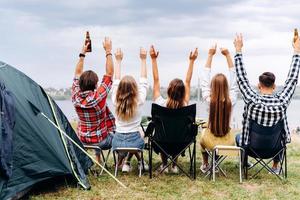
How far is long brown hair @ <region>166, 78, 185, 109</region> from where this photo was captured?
6.12m

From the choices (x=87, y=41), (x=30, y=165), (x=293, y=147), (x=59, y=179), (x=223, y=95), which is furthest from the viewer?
(x=293, y=147)

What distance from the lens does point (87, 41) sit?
652 centimetres

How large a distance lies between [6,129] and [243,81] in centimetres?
283

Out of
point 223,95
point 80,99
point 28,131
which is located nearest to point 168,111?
point 223,95

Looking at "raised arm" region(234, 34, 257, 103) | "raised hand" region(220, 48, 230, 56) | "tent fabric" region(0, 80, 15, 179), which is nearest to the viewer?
"tent fabric" region(0, 80, 15, 179)

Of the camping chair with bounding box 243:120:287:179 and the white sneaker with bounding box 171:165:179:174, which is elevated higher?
the camping chair with bounding box 243:120:287:179

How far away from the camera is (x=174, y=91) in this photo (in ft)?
20.1

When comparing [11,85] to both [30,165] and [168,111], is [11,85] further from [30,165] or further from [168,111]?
[168,111]

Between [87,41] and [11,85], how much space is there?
1522mm

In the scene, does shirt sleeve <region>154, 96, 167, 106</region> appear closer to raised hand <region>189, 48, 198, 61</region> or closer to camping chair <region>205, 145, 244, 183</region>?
raised hand <region>189, 48, 198, 61</region>

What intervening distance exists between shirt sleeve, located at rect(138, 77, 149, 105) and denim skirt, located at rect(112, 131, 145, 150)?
422 mm

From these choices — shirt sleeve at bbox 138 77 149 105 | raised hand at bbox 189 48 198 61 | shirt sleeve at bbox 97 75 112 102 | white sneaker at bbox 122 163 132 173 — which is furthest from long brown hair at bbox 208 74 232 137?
shirt sleeve at bbox 97 75 112 102

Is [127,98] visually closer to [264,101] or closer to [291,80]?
[264,101]

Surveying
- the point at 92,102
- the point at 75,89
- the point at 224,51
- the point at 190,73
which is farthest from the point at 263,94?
the point at 75,89
